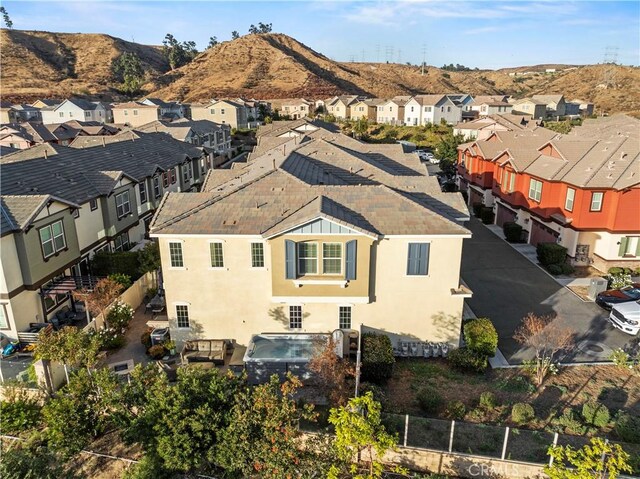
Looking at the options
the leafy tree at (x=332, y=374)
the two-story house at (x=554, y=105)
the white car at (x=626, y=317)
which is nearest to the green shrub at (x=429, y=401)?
the leafy tree at (x=332, y=374)

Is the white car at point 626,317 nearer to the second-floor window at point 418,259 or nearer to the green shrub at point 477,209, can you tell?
the second-floor window at point 418,259

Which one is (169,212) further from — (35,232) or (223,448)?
(223,448)

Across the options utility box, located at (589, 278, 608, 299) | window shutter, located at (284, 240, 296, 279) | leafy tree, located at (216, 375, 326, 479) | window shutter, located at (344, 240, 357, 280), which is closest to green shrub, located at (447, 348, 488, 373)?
window shutter, located at (344, 240, 357, 280)

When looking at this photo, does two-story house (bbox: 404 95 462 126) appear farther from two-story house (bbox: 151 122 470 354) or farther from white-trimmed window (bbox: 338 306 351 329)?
white-trimmed window (bbox: 338 306 351 329)

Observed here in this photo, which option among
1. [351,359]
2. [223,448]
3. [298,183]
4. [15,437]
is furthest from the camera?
[298,183]

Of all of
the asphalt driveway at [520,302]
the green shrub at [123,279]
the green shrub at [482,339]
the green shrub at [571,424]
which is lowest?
the asphalt driveway at [520,302]

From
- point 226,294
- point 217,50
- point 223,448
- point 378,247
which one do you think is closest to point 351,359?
point 378,247
